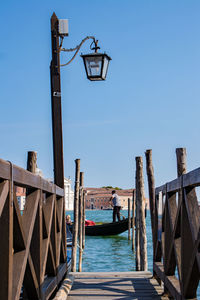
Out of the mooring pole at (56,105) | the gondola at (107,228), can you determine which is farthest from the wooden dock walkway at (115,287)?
the gondola at (107,228)

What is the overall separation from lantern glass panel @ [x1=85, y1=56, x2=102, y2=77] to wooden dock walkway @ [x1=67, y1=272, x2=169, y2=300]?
2.00 m

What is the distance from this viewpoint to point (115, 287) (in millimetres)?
4328

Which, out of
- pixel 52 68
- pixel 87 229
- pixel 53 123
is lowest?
pixel 87 229

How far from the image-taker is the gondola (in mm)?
20812

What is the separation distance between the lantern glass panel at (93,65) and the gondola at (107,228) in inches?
641

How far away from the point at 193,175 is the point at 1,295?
1127 mm

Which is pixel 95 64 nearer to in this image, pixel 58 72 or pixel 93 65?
pixel 93 65

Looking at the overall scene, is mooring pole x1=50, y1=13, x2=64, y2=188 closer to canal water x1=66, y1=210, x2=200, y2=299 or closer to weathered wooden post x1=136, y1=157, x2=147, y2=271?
weathered wooden post x1=136, y1=157, x2=147, y2=271

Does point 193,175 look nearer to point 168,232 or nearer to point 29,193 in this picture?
point 29,193

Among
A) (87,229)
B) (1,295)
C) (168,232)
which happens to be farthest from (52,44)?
(87,229)

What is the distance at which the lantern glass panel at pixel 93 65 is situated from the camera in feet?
15.6

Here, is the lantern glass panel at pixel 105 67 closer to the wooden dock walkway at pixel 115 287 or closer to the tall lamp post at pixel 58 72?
the tall lamp post at pixel 58 72

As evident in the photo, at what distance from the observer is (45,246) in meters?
3.03

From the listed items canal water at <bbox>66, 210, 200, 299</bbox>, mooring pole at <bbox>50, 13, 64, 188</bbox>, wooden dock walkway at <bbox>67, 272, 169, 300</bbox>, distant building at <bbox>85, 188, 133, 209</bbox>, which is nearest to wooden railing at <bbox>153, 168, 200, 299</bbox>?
wooden dock walkway at <bbox>67, 272, 169, 300</bbox>
